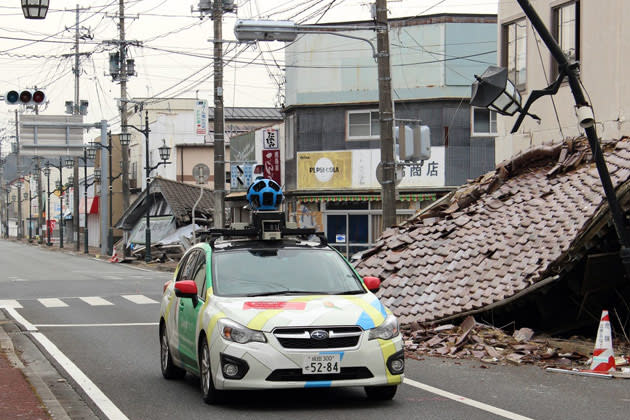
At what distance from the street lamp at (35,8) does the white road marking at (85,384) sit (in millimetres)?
5233

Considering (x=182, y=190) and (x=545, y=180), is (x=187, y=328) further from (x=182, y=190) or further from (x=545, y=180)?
(x=182, y=190)

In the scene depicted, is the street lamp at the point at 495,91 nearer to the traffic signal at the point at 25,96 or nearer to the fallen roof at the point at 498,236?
the fallen roof at the point at 498,236

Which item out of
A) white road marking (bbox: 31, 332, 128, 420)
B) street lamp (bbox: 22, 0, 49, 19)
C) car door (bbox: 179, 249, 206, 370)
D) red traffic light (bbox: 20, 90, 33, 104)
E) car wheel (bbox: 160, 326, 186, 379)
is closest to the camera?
white road marking (bbox: 31, 332, 128, 420)

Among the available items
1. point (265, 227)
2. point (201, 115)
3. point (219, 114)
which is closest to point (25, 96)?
point (219, 114)

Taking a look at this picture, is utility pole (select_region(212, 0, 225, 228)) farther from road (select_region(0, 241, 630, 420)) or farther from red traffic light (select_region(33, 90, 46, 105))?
road (select_region(0, 241, 630, 420))

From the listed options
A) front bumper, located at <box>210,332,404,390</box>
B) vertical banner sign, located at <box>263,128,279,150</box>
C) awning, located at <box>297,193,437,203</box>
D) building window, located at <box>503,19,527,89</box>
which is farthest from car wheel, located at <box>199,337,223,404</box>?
vertical banner sign, located at <box>263,128,279,150</box>

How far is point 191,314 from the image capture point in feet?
33.4

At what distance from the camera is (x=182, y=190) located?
56.6 meters

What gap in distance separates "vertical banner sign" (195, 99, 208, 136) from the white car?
2110 inches

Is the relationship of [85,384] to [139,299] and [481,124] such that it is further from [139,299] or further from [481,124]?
[481,124]

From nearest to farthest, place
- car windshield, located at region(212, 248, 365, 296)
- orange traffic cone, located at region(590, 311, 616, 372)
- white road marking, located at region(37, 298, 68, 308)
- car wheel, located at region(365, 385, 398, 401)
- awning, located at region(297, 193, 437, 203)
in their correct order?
car wheel, located at region(365, 385, 398, 401) < car windshield, located at region(212, 248, 365, 296) < orange traffic cone, located at region(590, 311, 616, 372) < white road marking, located at region(37, 298, 68, 308) < awning, located at region(297, 193, 437, 203)

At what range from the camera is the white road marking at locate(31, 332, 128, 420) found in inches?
364

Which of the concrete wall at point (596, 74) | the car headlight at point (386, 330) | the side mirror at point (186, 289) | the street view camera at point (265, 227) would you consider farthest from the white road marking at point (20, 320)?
the car headlight at point (386, 330)

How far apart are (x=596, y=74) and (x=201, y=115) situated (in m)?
47.4
